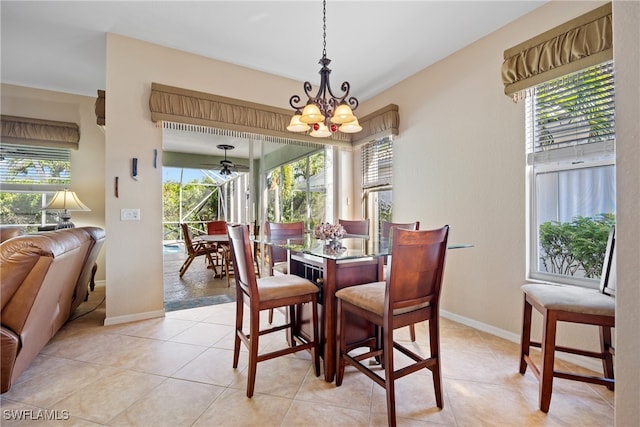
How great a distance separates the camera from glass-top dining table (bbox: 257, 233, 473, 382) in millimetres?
1808

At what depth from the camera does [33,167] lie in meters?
3.90

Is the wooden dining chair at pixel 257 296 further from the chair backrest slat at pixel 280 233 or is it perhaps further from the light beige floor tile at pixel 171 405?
the chair backrest slat at pixel 280 233

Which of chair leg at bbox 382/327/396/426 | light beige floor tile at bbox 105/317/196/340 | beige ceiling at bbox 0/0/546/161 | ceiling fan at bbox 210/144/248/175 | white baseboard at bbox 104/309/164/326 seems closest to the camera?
chair leg at bbox 382/327/396/426

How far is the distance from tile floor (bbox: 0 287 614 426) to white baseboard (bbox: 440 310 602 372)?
0.11m

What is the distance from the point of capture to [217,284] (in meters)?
4.24

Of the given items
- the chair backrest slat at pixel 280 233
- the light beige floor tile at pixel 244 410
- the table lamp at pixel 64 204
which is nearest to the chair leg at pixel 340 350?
the light beige floor tile at pixel 244 410

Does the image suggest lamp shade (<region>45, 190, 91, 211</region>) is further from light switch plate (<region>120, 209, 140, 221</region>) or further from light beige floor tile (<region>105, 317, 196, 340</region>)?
light beige floor tile (<region>105, 317, 196, 340</region>)

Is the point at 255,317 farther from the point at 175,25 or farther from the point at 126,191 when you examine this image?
the point at 175,25

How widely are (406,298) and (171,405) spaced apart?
142cm

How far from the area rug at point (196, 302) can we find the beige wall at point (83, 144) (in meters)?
1.75

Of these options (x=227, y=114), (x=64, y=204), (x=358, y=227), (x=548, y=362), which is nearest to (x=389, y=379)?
(x=548, y=362)

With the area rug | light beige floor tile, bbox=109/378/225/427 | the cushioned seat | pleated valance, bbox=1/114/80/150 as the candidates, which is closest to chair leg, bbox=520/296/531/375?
the cushioned seat

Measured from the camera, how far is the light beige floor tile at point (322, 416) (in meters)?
1.46

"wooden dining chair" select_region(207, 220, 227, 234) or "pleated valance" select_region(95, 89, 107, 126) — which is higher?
"pleated valance" select_region(95, 89, 107, 126)
